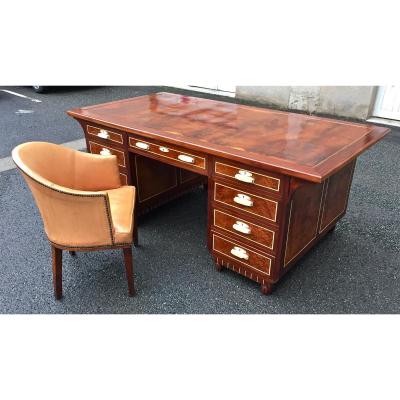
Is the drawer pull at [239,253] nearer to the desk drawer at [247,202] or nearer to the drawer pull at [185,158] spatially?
the desk drawer at [247,202]

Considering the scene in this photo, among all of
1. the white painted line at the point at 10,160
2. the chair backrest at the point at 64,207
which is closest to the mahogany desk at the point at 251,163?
the chair backrest at the point at 64,207

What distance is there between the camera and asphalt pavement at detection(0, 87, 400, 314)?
185cm

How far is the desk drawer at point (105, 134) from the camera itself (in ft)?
7.39

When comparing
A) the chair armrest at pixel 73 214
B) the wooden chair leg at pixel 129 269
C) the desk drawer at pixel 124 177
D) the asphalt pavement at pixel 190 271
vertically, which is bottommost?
the asphalt pavement at pixel 190 271

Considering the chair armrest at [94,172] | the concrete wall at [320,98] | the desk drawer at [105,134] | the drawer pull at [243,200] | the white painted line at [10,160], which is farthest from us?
the concrete wall at [320,98]

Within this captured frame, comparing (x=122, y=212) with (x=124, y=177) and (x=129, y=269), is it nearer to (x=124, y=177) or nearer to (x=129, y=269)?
(x=129, y=269)

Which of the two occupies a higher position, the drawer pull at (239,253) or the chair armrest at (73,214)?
the chair armrest at (73,214)

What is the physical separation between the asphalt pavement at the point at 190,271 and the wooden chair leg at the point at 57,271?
0.15ft

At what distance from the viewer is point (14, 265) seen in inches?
83.9

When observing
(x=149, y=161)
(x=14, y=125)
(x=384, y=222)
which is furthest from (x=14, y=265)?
(x=14, y=125)

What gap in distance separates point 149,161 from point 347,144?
3.98 ft

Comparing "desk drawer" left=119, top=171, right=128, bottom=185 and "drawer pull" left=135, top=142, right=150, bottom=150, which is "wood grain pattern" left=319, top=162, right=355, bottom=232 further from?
"desk drawer" left=119, top=171, right=128, bottom=185

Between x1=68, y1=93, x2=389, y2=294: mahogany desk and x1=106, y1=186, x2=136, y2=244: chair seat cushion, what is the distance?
0.27 metres

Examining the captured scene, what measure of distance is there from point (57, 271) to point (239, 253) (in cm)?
90
